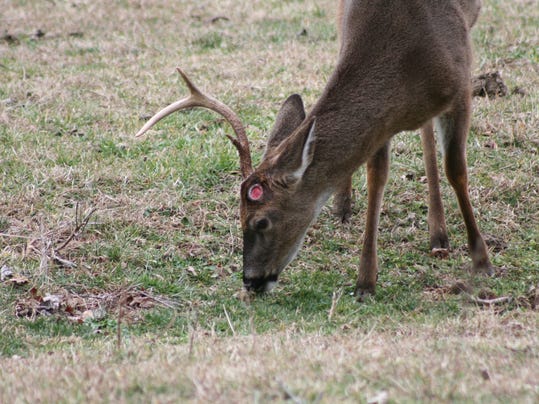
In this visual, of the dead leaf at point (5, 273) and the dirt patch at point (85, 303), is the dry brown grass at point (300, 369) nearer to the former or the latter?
the dirt patch at point (85, 303)

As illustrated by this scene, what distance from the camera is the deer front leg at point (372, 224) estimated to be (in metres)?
6.70

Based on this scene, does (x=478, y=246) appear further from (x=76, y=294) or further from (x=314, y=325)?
(x=76, y=294)

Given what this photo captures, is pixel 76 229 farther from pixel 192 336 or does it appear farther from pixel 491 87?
pixel 491 87

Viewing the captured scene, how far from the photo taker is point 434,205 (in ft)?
24.8

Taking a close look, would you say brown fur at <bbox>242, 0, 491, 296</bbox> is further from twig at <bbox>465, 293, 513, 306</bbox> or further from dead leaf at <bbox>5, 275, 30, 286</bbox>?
dead leaf at <bbox>5, 275, 30, 286</bbox>

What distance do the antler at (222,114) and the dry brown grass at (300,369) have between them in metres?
1.32

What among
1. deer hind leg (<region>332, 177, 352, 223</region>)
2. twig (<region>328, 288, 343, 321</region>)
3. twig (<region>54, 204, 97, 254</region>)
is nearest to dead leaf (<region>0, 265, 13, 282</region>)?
twig (<region>54, 204, 97, 254</region>)

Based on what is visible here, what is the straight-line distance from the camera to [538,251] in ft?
23.8

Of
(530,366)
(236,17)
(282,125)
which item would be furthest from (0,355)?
(236,17)

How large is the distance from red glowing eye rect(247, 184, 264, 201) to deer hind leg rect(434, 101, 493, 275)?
57.2 inches

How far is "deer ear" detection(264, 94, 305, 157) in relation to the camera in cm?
Answer: 656

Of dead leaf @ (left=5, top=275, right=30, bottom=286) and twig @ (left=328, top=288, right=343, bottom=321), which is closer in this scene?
twig @ (left=328, top=288, right=343, bottom=321)

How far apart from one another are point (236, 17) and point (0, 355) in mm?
8809

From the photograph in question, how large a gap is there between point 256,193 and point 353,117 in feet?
2.58
